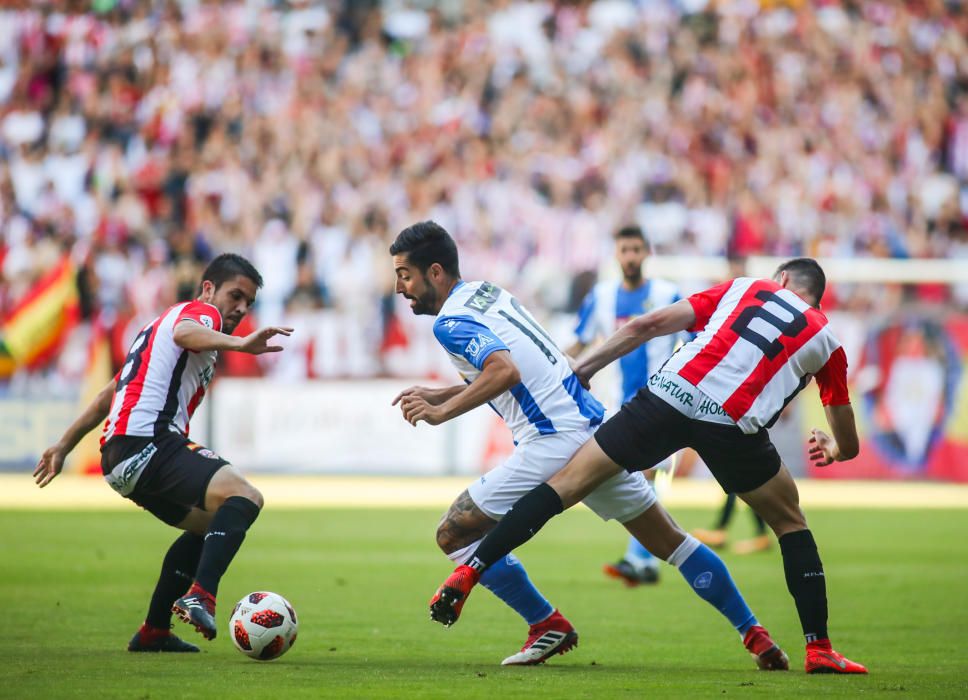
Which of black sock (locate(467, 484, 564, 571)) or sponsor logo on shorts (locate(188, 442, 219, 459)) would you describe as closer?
black sock (locate(467, 484, 564, 571))

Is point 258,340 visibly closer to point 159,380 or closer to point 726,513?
point 159,380

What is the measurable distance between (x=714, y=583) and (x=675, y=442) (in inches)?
30.8

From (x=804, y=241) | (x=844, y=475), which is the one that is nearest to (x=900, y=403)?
(x=844, y=475)

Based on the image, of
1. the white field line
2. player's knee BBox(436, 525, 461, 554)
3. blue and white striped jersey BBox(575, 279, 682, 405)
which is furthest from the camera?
the white field line

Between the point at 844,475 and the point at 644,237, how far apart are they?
11.6 m

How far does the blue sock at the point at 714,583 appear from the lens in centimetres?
728

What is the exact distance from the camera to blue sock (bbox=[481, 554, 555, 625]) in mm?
7465

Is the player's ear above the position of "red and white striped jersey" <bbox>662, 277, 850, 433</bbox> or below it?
above

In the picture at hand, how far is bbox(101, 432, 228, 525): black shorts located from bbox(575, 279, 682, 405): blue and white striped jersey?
4665 millimetres

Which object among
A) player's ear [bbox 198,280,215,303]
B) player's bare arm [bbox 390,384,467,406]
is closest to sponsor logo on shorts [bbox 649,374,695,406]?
player's bare arm [bbox 390,384,467,406]

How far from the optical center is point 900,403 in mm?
21375

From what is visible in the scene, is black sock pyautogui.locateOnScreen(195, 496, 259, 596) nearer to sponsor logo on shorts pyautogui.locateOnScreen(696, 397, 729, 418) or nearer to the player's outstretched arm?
the player's outstretched arm

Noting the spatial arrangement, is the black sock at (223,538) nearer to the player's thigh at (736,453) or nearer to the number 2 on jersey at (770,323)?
the player's thigh at (736,453)

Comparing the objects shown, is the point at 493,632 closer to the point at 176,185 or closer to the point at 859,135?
the point at 176,185
